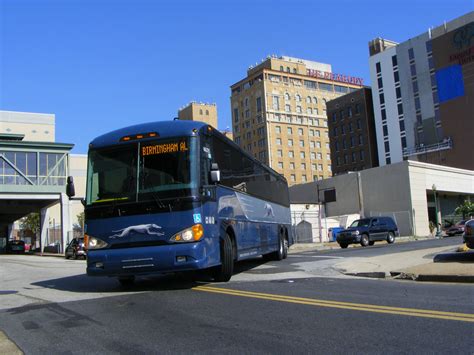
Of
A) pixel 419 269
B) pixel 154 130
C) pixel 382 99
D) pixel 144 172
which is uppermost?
pixel 382 99

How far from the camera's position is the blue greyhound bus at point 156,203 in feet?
31.4

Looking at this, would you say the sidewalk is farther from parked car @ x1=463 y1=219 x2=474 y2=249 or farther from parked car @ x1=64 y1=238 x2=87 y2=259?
parked car @ x1=64 y1=238 x2=87 y2=259

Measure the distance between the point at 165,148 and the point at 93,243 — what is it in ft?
8.48

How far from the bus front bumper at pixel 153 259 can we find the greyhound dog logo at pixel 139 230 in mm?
294

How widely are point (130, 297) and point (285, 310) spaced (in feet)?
11.6

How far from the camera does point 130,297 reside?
9.30m

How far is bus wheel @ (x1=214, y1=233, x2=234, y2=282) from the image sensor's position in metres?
10.9

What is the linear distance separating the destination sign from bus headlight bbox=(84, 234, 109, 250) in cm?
208

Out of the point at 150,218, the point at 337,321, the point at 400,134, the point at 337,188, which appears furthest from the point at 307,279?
the point at 400,134

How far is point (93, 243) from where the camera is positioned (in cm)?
1010

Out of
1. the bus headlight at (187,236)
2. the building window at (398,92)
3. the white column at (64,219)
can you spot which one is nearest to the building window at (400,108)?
the building window at (398,92)

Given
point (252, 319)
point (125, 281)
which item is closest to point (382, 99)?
point (125, 281)

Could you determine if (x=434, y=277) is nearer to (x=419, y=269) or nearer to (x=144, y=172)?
(x=419, y=269)

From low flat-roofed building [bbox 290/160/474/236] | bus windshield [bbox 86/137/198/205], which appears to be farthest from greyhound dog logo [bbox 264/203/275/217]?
low flat-roofed building [bbox 290/160/474/236]
